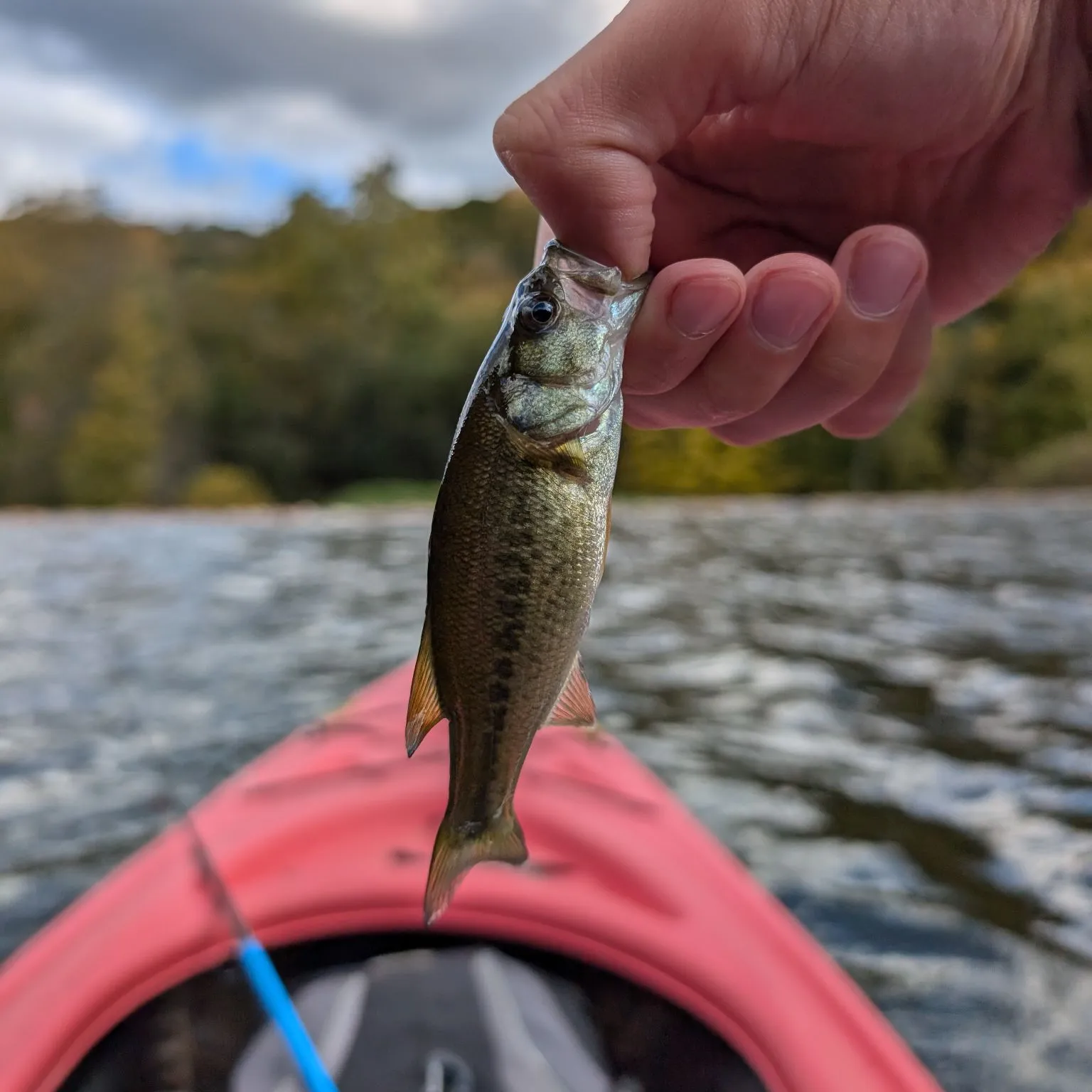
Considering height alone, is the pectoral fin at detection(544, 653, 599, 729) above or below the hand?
below

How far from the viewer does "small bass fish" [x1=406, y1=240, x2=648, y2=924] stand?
1811 millimetres

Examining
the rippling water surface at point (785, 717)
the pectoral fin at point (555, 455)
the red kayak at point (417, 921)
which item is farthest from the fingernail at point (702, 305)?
the rippling water surface at point (785, 717)

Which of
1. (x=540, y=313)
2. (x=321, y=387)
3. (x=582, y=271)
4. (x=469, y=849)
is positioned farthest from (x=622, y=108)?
(x=321, y=387)

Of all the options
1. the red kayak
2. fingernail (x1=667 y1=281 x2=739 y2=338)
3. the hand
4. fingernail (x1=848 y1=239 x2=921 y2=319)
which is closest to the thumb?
the hand

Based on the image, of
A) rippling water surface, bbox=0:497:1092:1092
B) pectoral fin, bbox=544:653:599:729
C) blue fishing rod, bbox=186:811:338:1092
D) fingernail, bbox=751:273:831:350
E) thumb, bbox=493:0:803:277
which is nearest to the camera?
pectoral fin, bbox=544:653:599:729

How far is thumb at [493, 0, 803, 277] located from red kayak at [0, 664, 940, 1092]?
99.7 inches

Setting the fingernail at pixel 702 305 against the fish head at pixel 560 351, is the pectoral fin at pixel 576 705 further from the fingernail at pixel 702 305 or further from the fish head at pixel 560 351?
the fingernail at pixel 702 305

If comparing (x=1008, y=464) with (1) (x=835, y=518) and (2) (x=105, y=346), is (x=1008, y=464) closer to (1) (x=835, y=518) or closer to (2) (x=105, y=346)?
(1) (x=835, y=518)

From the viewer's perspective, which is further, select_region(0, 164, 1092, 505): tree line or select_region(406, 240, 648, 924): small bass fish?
select_region(0, 164, 1092, 505): tree line

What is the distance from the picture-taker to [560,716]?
1944mm

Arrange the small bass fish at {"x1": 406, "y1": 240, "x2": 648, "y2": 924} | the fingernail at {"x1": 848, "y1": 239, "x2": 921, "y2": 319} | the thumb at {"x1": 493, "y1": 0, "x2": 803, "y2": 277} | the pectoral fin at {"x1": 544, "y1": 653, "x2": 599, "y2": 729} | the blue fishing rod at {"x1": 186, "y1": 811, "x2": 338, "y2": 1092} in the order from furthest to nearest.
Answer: the blue fishing rod at {"x1": 186, "y1": 811, "x2": 338, "y2": 1092} → the fingernail at {"x1": 848, "y1": 239, "x2": 921, "y2": 319} → the thumb at {"x1": 493, "y1": 0, "x2": 803, "y2": 277} → the pectoral fin at {"x1": 544, "y1": 653, "x2": 599, "y2": 729} → the small bass fish at {"x1": 406, "y1": 240, "x2": 648, "y2": 924}

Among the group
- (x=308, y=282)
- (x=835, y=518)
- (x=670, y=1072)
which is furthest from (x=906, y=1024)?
(x=308, y=282)

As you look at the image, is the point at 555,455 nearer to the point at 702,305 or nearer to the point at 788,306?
the point at 702,305

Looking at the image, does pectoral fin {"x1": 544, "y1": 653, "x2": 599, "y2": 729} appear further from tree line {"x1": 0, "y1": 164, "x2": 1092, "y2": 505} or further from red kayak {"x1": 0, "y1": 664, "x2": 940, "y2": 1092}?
tree line {"x1": 0, "y1": 164, "x2": 1092, "y2": 505}
